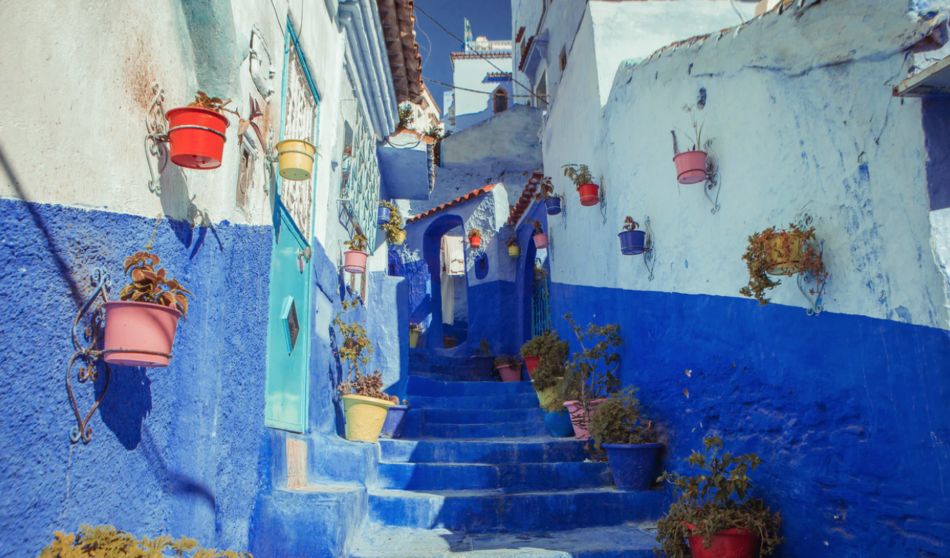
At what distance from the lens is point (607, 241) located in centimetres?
695

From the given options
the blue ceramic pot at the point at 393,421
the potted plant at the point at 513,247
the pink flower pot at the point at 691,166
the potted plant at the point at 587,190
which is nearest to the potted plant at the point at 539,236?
the potted plant at the point at 513,247

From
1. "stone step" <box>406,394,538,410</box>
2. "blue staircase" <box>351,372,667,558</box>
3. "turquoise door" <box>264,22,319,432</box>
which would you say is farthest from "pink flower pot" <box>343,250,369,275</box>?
"stone step" <box>406,394,538,410</box>

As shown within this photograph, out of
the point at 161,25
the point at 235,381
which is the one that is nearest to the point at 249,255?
the point at 235,381

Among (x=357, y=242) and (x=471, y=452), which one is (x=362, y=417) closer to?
(x=471, y=452)

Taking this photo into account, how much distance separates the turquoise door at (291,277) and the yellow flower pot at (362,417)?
0.89 meters

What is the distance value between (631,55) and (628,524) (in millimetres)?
4941

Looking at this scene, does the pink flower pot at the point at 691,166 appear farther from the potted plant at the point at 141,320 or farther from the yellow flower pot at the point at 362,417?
the potted plant at the point at 141,320

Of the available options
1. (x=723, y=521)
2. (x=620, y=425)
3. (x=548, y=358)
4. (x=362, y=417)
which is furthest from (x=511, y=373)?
(x=723, y=521)

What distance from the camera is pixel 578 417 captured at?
637 cm

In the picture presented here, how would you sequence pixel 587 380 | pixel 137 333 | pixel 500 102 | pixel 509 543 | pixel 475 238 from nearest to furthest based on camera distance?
pixel 137 333
pixel 509 543
pixel 587 380
pixel 475 238
pixel 500 102

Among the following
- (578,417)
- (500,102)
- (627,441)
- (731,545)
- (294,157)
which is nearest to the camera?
(731,545)

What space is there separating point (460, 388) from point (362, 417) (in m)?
2.93

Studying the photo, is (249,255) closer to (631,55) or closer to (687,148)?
(687,148)

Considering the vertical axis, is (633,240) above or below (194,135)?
above
